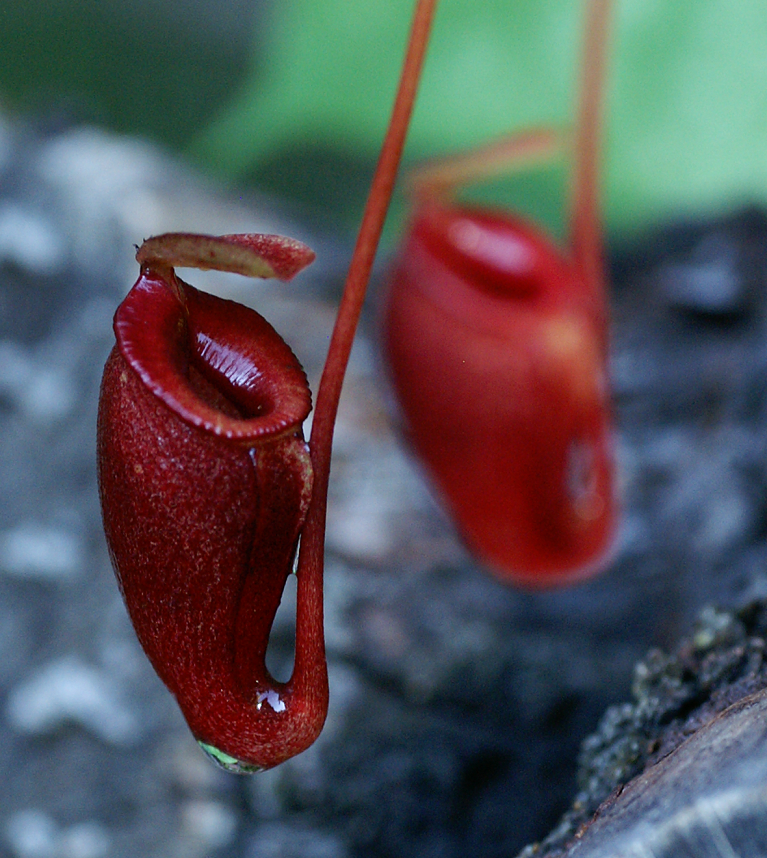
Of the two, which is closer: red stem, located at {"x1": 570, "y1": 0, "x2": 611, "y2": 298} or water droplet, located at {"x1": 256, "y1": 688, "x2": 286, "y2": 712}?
water droplet, located at {"x1": 256, "y1": 688, "x2": 286, "y2": 712}

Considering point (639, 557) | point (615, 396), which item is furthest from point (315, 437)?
point (615, 396)

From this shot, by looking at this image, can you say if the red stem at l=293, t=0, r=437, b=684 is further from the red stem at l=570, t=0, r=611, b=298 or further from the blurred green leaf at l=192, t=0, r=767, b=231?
the blurred green leaf at l=192, t=0, r=767, b=231

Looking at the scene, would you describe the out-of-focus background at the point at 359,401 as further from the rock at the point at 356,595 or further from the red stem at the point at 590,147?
the red stem at the point at 590,147

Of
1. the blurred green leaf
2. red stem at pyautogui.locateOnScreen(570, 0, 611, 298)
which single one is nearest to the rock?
red stem at pyautogui.locateOnScreen(570, 0, 611, 298)

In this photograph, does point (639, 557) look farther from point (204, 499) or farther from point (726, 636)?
point (204, 499)

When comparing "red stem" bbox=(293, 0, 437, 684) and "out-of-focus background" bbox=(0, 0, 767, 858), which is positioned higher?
"out-of-focus background" bbox=(0, 0, 767, 858)

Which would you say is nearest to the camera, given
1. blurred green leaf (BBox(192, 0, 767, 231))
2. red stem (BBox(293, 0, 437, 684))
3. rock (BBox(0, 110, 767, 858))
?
red stem (BBox(293, 0, 437, 684))
